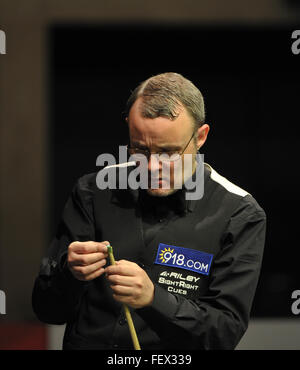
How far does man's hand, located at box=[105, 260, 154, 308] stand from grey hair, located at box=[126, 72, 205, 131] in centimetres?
34

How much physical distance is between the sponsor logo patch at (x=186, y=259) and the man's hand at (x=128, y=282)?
163 mm

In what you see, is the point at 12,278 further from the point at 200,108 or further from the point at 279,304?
the point at 200,108

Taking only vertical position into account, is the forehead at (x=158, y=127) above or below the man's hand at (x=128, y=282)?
above

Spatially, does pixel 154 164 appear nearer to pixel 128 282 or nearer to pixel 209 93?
pixel 128 282

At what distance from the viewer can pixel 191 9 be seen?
385cm

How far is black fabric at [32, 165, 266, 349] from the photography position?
1.39 metres

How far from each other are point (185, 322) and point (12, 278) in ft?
8.81

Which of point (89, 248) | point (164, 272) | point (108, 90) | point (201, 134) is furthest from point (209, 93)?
point (89, 248)

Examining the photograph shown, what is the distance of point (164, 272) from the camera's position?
1.45 metres

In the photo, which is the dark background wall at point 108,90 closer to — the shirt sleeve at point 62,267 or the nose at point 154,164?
the shirt sleeve at point 62,267

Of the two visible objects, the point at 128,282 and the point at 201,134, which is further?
the point at 201,134

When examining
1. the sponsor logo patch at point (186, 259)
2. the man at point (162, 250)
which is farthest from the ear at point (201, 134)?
the sponsor logo patch at point (186, 259)

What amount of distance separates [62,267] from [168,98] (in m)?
0.46

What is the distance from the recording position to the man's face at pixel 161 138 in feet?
4.49
